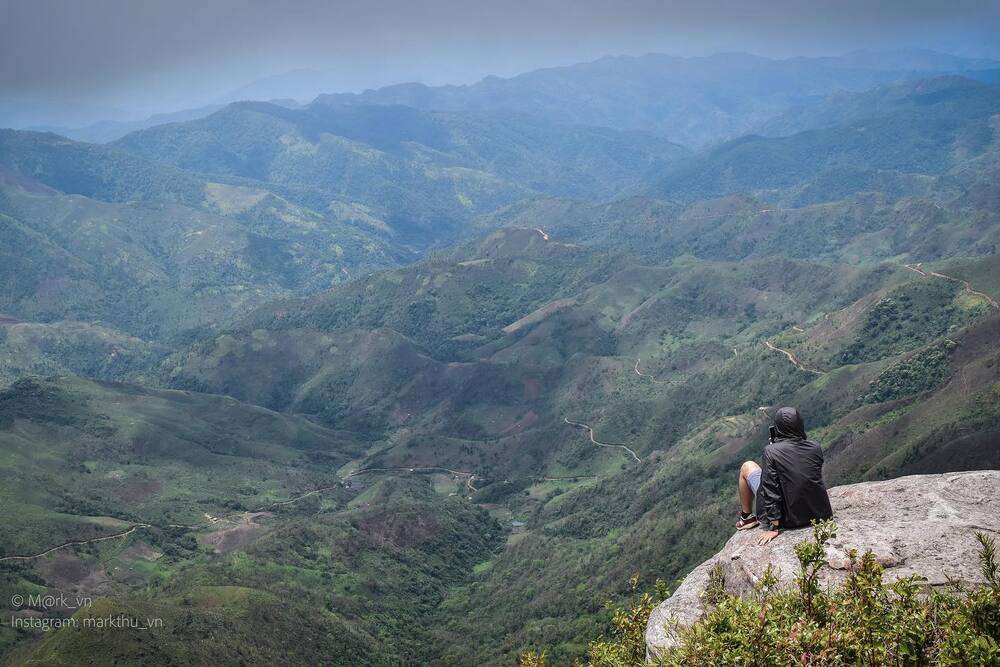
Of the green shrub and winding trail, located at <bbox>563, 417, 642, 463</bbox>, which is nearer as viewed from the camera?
the green shrub

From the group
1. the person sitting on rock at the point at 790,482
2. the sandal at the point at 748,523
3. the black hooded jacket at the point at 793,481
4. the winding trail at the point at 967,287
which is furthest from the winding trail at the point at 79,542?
the winding trail at the point at 967,287

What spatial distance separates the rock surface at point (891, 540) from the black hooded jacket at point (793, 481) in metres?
0.58

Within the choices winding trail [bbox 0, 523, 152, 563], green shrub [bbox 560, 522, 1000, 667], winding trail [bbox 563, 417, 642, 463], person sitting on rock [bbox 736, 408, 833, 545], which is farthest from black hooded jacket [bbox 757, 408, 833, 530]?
winding trail [bbox 563, 417, 642, 463]

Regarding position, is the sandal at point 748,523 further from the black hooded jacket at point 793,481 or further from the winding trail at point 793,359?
the winding trail at point 793,359

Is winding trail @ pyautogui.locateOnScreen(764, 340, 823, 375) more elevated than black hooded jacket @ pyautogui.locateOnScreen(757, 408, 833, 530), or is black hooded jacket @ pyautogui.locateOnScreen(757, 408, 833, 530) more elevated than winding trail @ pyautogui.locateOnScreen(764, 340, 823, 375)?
black hooded jacket @ pyautogui.locateOnScreen(757, 408, 833, 530)

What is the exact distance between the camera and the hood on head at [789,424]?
65.7 ft

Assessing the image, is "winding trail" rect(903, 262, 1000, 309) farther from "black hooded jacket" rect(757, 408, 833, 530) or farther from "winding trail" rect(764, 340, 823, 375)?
"black hooded jacket" rect(757, 408, 833, 530)

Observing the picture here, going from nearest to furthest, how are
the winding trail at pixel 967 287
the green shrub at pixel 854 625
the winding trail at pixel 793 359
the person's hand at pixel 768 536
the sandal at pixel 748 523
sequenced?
the green shrub at pixel 854 625, the person's hand at pixel 768 536, the sandal at pixel 748 523, the winding trail at pixel 967 287, the winding trail at pixel 793 359

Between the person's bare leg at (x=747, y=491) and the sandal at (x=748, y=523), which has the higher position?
the person's bare leg at (x=747, y=491)

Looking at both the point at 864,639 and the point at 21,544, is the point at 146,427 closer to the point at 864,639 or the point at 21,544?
the point at 21,544

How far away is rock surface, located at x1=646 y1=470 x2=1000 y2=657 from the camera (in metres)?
18.3

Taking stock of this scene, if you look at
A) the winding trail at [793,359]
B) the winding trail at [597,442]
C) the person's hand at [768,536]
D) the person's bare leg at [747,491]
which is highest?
the person's bare leg at [747,491]

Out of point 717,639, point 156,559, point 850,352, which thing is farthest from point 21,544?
point 850,352

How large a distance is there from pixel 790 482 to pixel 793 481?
9 cm
